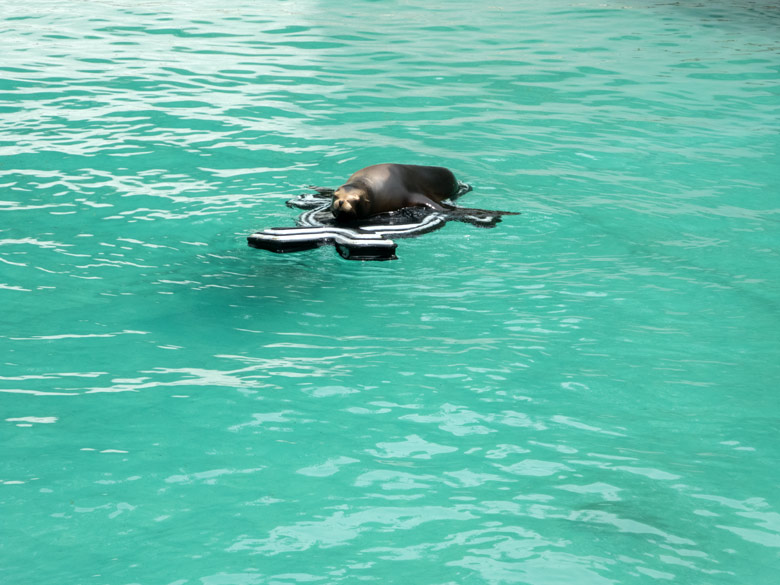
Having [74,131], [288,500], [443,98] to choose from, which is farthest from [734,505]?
[443,98]

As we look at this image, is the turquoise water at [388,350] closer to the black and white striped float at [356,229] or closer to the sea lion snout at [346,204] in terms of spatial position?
the black and white striped float at [356,229]

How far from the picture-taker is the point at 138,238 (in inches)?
246

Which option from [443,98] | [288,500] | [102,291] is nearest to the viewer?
[288,500]

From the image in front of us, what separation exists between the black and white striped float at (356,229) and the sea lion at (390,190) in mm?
60

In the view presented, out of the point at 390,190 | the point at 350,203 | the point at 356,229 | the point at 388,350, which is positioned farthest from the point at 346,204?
the point at 388,350

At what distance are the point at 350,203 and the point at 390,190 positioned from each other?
19.9 inches

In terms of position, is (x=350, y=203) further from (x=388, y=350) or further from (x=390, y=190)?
(x=388, y=350)

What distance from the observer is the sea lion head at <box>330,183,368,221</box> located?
19.9 ft

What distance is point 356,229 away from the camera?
19.9 feet

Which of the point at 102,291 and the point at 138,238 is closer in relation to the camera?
the point at 102,291

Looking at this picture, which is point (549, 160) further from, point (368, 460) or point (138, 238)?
point (368, 460)

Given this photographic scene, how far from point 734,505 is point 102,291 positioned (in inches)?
137

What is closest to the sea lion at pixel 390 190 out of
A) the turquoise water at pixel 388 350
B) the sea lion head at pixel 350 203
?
the sea lion head at pixel 350 203

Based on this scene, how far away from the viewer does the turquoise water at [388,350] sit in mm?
3207
